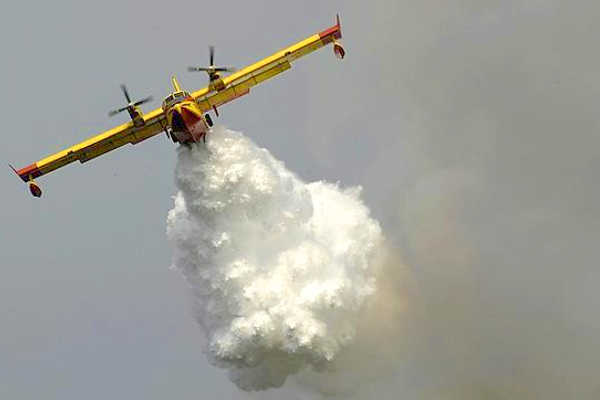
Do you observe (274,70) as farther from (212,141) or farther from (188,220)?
(188,220)

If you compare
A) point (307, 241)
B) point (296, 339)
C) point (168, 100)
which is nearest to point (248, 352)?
point (296, 339)

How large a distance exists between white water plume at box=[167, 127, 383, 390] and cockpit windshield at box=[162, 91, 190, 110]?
4.08 m

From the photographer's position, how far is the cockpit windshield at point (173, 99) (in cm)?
7794

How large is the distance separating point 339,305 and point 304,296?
2509 millimetres

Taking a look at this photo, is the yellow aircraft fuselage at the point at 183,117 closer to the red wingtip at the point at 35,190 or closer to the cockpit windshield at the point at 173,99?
the cockpit windshield at the point at 173,99

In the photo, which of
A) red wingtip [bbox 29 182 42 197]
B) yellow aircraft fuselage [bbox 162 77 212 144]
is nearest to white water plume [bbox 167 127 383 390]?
yellow aircraft fuselage [bbox 162 77 212 144]

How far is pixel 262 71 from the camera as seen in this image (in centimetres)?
8162

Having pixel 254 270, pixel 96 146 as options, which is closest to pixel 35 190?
pixel 96 146

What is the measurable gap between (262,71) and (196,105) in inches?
218

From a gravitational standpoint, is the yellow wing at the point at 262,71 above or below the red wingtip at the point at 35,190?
above

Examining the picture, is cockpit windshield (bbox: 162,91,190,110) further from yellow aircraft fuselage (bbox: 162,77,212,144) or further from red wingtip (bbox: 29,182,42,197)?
red wingtip (bbox: 29,182,42,197)

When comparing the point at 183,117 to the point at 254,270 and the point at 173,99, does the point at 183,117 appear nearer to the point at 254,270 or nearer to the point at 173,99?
the point at 173,99

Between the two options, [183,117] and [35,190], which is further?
[35,190]

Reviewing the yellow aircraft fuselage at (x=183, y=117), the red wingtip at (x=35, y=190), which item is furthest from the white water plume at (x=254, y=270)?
the red wingtip at (x=35, y=190)
